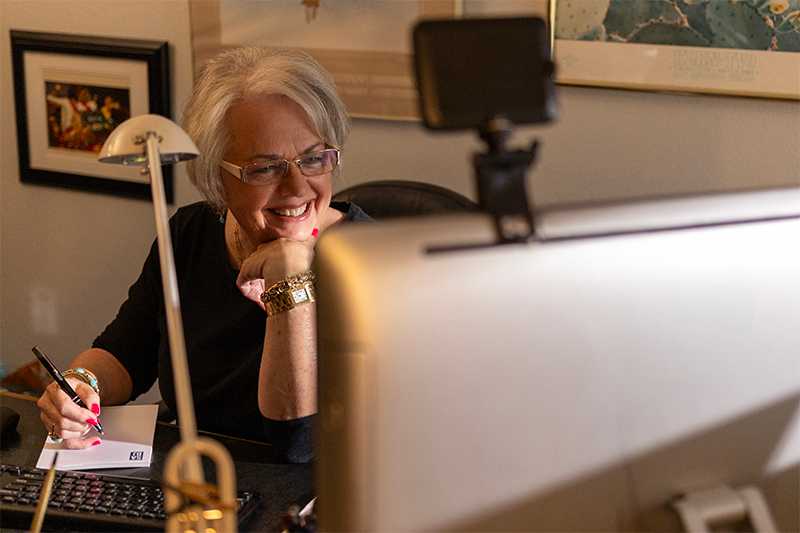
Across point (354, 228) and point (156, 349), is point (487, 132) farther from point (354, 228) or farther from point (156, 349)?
point (156, 349)

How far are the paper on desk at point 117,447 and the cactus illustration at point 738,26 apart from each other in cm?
135

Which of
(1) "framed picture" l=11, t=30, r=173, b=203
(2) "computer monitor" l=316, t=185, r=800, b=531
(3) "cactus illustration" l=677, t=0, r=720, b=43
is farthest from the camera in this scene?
(1) "framed picture" l=11, t=30, r=173, b=203

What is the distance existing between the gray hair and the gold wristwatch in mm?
283

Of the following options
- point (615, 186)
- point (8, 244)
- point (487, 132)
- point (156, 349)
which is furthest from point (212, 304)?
point (8, 244)

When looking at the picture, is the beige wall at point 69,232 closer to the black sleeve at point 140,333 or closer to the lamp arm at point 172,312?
the black sleeve at point 140,333

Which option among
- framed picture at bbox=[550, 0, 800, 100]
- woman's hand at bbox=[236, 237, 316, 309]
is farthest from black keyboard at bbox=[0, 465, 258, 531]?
framed picture at bbox=[550, 0, 800, 100]

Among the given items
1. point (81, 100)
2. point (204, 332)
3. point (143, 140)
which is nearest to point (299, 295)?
point (204, 332)

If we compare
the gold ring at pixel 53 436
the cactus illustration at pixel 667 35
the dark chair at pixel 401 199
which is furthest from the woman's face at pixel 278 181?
the cactus illustration at pixel 667 35

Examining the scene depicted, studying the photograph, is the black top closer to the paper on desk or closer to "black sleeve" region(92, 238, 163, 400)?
"black sleeve" region(92, 238, 163, 400)

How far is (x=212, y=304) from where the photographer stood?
2.07 metres

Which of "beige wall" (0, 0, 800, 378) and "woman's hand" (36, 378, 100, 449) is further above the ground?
"beige wall" (0, 0, 800, 378)

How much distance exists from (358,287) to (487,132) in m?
Answer: 0.16

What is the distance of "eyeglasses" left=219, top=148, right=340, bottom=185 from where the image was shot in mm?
1887

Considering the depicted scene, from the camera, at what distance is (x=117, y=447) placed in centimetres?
164
